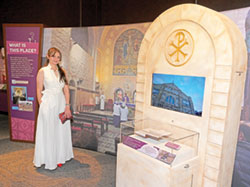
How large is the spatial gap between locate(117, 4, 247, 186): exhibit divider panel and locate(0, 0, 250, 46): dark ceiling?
6.06ft

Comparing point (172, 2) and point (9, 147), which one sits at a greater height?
point (172, 2)

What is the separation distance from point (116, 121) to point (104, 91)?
1.72 feet

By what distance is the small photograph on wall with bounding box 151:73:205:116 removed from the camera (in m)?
2.06

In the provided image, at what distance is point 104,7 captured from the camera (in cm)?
480

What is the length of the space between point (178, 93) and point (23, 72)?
2.88m

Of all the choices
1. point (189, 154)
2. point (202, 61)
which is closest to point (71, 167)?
point (189, 154)

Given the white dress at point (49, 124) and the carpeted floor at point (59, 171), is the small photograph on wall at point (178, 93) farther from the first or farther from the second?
the white dress at point (49, 124)

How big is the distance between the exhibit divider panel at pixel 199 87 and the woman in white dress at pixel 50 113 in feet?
3.86

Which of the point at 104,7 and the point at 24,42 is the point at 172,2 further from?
the point at 24,42

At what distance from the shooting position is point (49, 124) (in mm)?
2947

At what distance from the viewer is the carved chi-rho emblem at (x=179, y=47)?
2.11m

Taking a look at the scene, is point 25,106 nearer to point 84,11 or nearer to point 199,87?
point 84,11

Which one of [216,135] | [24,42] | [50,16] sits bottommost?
[216,135]

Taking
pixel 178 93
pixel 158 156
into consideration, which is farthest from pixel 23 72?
pixel 158 156
